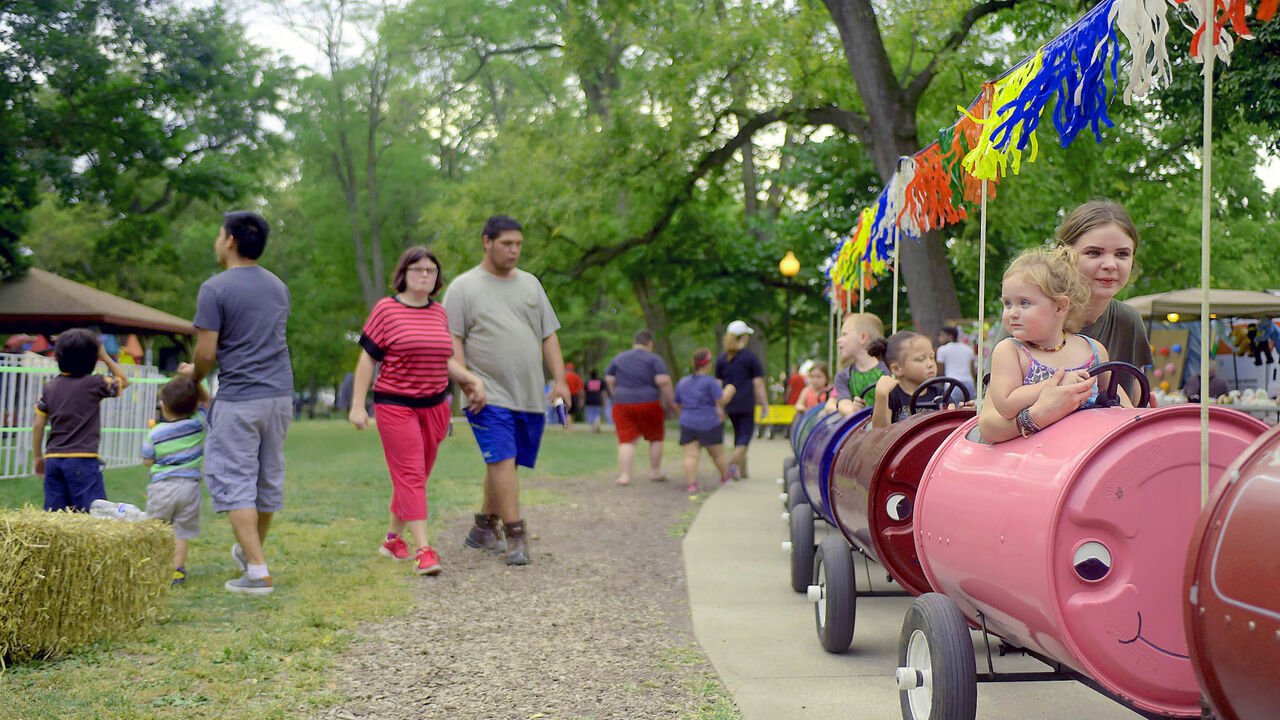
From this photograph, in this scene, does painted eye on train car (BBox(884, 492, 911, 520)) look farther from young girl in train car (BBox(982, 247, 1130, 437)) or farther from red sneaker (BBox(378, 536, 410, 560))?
red sneaker (BBox(378, 536, 410, 560))

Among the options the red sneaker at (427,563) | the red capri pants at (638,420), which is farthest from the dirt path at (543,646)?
the red capri pants at (638,420)

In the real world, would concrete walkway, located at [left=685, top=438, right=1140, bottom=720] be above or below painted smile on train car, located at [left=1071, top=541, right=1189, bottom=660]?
below

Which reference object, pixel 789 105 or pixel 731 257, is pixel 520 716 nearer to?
pixel 789 105

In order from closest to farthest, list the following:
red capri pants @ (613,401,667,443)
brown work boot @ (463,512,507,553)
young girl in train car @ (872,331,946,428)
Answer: young girl in train car @ (872,331,946,428), brown work boot @ (463,512,507,553), red capri pants @ (613,401,667,443)

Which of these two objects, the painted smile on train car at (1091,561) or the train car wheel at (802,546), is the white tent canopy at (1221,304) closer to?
the train car wheel at (802,546)

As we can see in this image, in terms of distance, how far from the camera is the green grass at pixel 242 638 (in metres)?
3.81

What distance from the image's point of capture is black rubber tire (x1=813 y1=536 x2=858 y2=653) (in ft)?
15.1

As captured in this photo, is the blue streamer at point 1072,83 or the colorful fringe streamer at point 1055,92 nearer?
the colorful fringe streamer at point 1055,92

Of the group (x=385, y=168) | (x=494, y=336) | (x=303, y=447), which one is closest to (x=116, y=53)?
(x=303, y=447)

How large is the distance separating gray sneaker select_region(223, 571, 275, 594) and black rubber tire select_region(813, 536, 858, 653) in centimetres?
292

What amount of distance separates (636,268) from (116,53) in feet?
40.7

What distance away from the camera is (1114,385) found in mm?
3205

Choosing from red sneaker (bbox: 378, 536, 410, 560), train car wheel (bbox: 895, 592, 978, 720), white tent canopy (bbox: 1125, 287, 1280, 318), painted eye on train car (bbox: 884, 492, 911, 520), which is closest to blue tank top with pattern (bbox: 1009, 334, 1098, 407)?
train car wheel (bbox: 895, 592, 978, 720)

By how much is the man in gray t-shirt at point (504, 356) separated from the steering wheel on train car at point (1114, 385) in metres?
4.04
